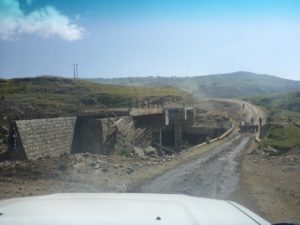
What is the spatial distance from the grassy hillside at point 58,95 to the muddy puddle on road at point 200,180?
24.2m

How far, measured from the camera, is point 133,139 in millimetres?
32469

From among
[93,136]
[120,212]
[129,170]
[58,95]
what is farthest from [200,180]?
[58,95]

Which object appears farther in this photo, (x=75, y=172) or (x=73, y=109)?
(x=73, y=109)

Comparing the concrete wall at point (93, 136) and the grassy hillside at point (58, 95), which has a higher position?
the grassy hillside at point (58, 95)

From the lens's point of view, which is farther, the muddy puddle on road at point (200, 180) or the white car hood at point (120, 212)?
the muddy puddle on road at point (200, 180)

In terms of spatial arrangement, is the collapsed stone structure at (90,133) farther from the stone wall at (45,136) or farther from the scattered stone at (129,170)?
the scattered stone at (129,170)

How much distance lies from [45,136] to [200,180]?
10162mm

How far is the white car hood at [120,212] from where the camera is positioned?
238 cm

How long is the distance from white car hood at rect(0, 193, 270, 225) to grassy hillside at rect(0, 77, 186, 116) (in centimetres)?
4032

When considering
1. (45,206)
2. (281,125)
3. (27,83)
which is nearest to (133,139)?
(281,125)

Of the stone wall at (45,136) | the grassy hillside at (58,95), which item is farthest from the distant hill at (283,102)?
the stone wall at (45,136)

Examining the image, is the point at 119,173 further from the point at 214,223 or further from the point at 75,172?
the point at 214,223

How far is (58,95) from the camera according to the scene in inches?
2328

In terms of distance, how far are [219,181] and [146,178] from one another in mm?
2587
